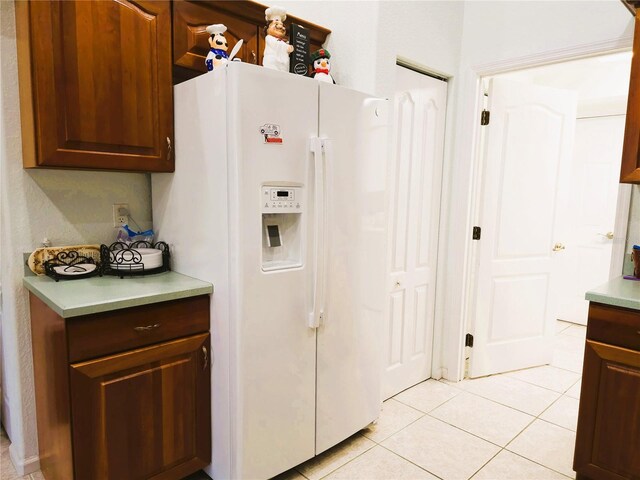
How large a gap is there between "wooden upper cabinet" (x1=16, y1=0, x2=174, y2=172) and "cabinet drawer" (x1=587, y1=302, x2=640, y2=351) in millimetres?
1998

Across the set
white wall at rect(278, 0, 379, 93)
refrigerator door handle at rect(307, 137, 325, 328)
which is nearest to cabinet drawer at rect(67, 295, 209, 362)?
refrigerator door handle at rect(307, 137, 325, 328)

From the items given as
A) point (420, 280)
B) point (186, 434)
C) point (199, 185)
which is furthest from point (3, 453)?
point (420, 280)

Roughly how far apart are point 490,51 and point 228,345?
242 centimetres

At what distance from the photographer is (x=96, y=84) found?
5.64ft

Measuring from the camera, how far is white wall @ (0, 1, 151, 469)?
1803 mm

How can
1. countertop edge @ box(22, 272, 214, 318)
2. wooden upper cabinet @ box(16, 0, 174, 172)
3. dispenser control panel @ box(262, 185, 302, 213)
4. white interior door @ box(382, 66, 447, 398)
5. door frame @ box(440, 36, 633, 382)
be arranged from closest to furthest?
countertop edge @ box(22, 272, 214, 318) → wooden upper cabinet @ box(16, 0, 174, 172) → dispenser control panel @ box(262, 185, 302, 213) → white interior door @ box(382, 66, 447, 398) → door frame @ box(440, 36, 633, 382)

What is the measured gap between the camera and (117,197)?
2117mm

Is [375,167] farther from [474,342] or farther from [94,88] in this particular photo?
[474,342]

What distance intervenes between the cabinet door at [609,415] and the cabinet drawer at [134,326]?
1684 mm

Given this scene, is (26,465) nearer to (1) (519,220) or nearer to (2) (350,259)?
(2) (350,259)

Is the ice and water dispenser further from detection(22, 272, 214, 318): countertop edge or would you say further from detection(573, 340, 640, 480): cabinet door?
detection(573, 340, 640, 480): cabinet door

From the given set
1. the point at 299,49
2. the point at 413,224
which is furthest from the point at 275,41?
the point at 413,224

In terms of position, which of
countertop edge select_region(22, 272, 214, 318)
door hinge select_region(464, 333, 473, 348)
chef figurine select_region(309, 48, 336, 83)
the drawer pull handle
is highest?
chef figurine select_region(309, 48, 336, 83)

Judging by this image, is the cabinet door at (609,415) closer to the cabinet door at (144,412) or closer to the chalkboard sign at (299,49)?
the cabinet door at (144,412)
